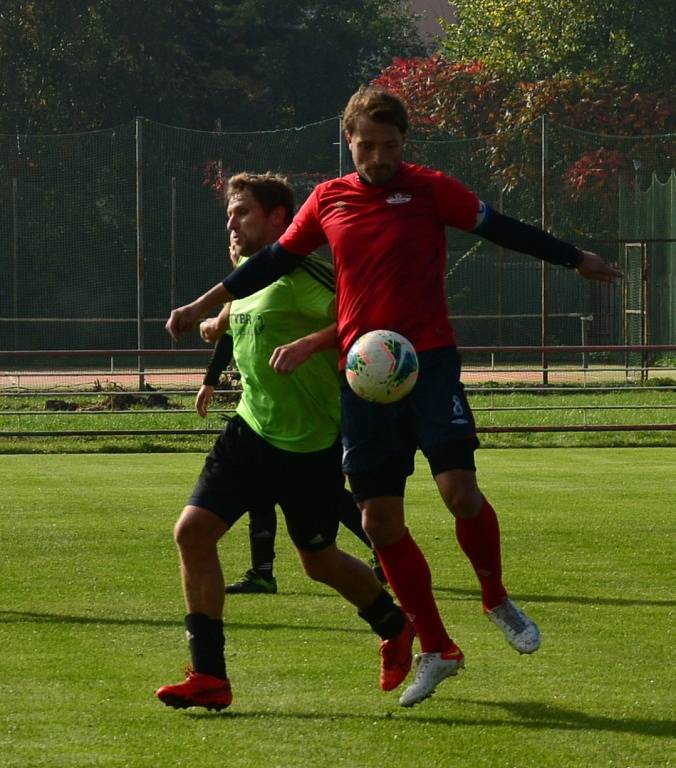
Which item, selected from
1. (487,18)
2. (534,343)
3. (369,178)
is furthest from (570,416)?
(487,18)

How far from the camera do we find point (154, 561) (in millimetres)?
9734

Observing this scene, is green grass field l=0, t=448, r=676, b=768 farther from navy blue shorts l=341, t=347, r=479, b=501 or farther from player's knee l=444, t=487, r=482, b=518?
navy blue shorts l=341, t=347, r=479, b=501

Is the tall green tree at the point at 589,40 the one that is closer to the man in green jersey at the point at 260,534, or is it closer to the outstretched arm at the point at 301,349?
the man in green jersey at the point at 260,534

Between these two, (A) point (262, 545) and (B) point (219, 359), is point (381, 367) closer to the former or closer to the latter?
(B) point (219, 359)

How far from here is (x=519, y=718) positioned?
18.6 ft

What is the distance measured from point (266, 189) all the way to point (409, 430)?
111 cm

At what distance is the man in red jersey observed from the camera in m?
5.81

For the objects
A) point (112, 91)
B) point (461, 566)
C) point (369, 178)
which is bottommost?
point (461, 566)

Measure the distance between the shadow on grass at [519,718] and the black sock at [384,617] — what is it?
0.36 meters

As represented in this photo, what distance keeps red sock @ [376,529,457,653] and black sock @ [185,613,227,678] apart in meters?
0.63

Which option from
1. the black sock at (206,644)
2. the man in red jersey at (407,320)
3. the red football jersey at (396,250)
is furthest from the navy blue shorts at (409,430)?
the black sock at (206,644)

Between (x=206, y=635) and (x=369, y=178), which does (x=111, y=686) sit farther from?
(x=369, y=178)

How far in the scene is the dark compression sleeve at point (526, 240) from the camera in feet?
19.3

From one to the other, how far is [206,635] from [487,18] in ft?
140
